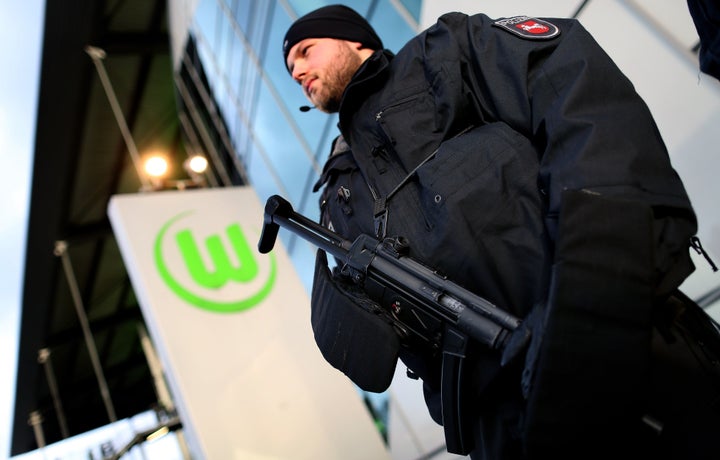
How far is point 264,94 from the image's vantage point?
15.9ft

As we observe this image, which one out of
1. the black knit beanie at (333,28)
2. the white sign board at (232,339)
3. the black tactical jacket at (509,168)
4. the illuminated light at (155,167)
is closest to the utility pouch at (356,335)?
the black tactical jacket at (509,168)

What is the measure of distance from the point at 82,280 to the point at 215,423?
7.61 meters

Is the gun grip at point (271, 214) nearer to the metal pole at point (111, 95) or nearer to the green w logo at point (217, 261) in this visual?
the green w logo at point (217, 261)

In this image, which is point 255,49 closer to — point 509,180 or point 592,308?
point 509,180

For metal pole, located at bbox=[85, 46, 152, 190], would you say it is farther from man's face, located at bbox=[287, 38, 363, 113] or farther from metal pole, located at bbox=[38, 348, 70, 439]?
metal pole, located at bbox=[38, 348, 70, 439]

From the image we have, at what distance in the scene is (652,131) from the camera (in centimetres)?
93

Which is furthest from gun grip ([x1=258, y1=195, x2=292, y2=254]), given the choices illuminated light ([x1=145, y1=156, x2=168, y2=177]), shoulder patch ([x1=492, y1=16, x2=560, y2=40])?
illuminated light ([x1=145, y1=156, x2=168, y2=177])

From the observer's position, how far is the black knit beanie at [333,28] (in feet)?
5.61

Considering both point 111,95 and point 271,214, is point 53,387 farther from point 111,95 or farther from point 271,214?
point 271,214

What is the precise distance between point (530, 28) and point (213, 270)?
2902 millimetres

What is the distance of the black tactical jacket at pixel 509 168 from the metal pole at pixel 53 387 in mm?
10388

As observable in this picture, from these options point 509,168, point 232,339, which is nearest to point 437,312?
point 509,168

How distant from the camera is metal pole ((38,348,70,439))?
9278 millimetres

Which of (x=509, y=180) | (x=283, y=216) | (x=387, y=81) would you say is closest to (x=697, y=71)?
(x=509, y=180)
